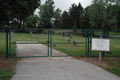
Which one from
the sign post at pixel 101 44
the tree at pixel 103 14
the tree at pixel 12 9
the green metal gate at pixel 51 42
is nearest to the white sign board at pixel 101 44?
the sign post at pixel 101 44

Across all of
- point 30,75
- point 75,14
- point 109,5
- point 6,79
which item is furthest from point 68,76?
point 75,14

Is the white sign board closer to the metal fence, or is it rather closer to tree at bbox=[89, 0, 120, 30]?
the metal fence

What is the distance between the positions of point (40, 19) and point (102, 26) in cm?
2810

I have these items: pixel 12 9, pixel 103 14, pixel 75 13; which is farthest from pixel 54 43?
pixel 75 13

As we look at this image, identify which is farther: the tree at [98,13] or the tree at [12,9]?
the tree at [98,13]

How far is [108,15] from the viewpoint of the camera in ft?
109

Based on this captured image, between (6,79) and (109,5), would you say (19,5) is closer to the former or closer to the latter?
(6,79)

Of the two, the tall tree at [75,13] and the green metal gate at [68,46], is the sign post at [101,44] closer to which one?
the green metal gate at [68,46]

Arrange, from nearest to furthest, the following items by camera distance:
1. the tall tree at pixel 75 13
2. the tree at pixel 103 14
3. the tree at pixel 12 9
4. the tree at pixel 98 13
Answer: the tree at pixel 12 9, the tree at pixel 103 14, the tree at pixel 98 13, the tall tree at pixel 75 13

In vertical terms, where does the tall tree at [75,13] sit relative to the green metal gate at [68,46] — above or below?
above

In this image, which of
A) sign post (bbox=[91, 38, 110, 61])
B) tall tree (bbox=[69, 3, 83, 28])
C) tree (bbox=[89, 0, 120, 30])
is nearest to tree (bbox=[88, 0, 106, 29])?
tree (bbox=[89, 0, 120, 30])

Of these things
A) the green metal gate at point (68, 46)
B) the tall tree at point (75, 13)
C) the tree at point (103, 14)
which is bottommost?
the green metal gate at point (68, 46)

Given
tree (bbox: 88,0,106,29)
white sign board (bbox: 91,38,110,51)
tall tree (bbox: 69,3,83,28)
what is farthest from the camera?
tall tree (bbox: 69,3,83,28)

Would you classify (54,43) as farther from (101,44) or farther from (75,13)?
(75,13)
